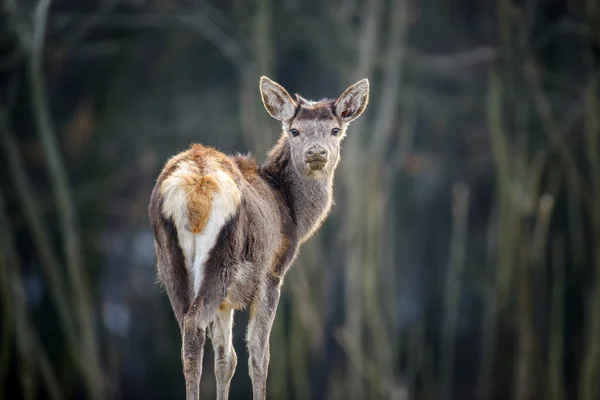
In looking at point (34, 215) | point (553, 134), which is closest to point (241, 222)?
point (34, 215)

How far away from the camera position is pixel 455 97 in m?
16.1

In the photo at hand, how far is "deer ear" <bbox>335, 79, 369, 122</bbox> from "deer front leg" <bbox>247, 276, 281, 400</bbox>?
1.57 meters

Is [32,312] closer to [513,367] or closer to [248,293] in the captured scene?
[513,367]

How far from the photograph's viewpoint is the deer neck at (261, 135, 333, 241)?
302 inches

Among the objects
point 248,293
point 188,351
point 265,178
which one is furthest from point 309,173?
point 188,351

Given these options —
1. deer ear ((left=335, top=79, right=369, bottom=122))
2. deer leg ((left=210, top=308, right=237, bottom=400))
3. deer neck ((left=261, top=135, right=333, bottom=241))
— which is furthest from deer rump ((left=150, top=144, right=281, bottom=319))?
deer ear ((left=335, top=79, right=369, bottom=122))

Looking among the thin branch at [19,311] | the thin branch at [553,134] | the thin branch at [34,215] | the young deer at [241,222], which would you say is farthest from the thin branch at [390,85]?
the young deer at [241,222]

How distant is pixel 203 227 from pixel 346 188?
8364mm

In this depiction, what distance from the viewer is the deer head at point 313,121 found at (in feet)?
24.7

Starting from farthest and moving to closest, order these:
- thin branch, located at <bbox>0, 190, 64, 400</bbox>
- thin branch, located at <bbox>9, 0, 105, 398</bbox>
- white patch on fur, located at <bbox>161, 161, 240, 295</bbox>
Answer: thin branch, located at <bbox>0, 190, 64, 400</bbox> → thin branch, located at <bbox>9, 0, 105, 398</bbox> → white patch on fur, located at <bbox>161, 161, 240, 295</bbox>

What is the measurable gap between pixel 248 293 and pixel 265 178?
1.22 m

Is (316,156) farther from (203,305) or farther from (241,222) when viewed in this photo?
(203,305)

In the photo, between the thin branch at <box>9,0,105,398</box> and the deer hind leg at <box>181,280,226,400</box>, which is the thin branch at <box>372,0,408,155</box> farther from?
the deer hind leg at <box>181,280,226,400</box>

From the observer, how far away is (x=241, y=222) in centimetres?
625
